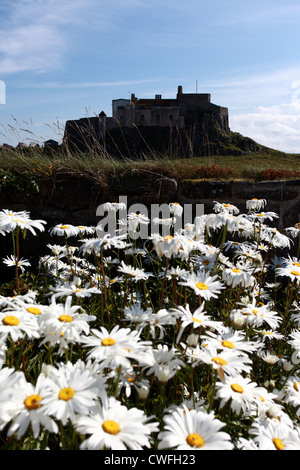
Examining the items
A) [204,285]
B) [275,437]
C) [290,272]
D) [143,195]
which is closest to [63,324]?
[204,285]

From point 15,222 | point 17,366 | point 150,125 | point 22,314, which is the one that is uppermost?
point 150,125

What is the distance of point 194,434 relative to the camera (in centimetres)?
96

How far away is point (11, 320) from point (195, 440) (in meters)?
0.65

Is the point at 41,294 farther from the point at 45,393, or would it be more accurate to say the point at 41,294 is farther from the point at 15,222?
the point at 45,393

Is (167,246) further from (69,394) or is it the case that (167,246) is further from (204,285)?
(69,394)

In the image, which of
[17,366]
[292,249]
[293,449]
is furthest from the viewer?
Result: [292,249]

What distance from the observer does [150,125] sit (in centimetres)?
3338

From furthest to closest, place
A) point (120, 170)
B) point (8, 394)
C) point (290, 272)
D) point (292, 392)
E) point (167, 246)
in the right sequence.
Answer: point (120, 170) < point (290, 272) < point (167, 246) < point (292, 392) < point (8, 394)

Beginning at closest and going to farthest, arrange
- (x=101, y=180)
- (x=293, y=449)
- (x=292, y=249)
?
(x=293, y=449) < (x=292, y=249) < (x=101, y=180)

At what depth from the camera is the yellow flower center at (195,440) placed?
0.91 m

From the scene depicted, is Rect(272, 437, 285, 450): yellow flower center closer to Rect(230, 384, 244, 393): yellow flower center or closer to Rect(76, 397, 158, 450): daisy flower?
Rect(230, 384, 244, 393): yellow flower center

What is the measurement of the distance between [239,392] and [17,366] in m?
0.79

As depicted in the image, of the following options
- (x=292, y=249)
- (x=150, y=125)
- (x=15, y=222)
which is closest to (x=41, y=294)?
(x=15, y=222)

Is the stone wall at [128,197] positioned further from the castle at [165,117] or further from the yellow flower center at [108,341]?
the castle at [165,117]
